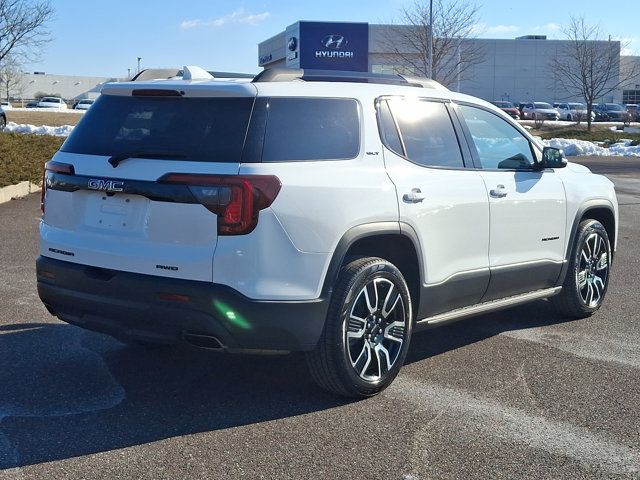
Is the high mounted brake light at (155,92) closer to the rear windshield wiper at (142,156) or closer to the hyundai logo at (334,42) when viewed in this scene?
the rear windshield wiper at (142,156)

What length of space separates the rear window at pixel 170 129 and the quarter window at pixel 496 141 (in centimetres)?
204

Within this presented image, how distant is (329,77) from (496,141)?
5.27ft

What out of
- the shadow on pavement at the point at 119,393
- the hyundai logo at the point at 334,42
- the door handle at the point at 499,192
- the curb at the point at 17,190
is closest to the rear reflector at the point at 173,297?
the shadow on pavement at the point at 119,393

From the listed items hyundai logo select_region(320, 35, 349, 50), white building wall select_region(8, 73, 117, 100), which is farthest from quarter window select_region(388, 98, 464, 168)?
white building wall select_region(8, 73, 117, 100)

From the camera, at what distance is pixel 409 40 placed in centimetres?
4569

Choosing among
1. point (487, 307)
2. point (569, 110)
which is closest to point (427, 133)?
point (487, 307)

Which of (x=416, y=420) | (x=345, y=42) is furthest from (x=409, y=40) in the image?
(x=416, y=420)

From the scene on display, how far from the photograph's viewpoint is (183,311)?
14.3 ft

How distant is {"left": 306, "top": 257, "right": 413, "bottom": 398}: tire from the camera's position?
15.3 ft

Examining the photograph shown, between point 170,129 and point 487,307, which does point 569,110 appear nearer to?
point 487,307

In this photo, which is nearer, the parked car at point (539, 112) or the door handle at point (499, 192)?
the door handle at point (499, 192)

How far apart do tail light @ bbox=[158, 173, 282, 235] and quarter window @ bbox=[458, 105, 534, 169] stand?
2.18 m

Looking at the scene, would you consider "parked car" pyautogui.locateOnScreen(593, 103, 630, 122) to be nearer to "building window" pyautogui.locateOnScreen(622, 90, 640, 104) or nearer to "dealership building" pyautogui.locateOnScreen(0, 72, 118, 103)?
"building window" pyautogui.locateOnScreen(622, 90, 640, 104)

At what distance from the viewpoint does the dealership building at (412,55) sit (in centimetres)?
4175
